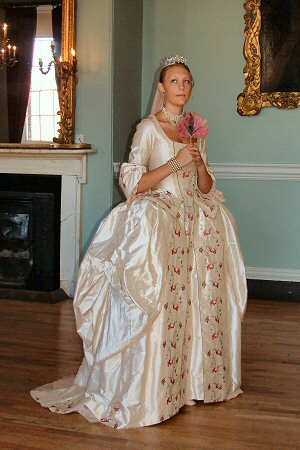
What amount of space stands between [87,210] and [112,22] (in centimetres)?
140

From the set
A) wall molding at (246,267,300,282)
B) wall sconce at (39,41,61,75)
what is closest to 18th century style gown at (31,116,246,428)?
wall molding at (246,267,300,282)

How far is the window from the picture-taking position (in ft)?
19.9

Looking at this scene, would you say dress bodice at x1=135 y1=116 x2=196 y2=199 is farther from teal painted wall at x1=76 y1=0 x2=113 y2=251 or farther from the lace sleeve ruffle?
teal painted wall at x1=76 y1=0 x2=113 y2=251

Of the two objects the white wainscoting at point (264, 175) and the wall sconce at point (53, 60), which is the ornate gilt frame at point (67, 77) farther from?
the white wainscoting at point (264, 175)

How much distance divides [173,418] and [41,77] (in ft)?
11.6

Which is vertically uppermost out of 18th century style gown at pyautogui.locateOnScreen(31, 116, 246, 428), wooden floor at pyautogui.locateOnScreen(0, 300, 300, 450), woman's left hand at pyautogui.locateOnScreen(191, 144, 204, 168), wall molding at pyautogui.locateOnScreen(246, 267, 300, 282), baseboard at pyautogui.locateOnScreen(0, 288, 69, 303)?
woman's left hand at pyautogui.locateOnScreen(191, 144, 204, 168)

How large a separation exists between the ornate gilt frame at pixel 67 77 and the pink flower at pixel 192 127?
8.44 feet

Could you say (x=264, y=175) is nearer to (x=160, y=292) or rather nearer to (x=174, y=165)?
(x=174, y=165)

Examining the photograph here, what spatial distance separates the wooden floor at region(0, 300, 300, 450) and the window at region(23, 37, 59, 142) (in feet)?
5.11

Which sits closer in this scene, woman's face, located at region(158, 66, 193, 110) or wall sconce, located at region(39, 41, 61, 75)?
woman's face, located at region(158, 66, 193, 110)

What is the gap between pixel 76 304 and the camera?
11.5 ft

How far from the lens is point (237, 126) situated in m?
6.17

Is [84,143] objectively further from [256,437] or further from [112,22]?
[256,437]

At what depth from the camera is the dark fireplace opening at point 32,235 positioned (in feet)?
20.0
